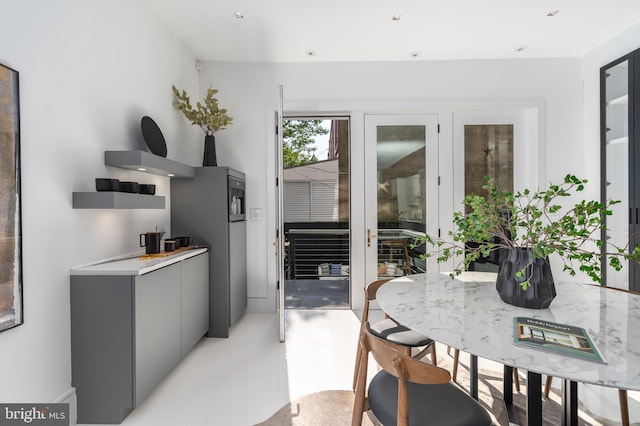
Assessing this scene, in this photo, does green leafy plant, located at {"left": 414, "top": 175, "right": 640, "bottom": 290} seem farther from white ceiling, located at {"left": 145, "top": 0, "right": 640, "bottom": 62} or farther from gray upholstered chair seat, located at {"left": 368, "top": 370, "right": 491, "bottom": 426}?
white ceiling, located at {"left": 145, "top": 0, "right": 640, "bottom": 62}

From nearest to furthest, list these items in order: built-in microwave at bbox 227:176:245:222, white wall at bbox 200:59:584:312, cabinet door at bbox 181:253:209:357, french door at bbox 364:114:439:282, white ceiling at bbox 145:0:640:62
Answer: cabinet door at bbox 181:253:209:357 < white ceiling at bbox 145:0:640:62 < built-in microwave at bbox 227:176:245:222 < white wall at bbox 200:59:584:312 < french door at bbox 364:114:439:282

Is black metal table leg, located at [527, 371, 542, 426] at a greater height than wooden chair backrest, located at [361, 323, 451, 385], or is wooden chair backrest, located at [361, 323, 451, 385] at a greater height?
wooden chair backrest, located at [361, 323, 451, 385]

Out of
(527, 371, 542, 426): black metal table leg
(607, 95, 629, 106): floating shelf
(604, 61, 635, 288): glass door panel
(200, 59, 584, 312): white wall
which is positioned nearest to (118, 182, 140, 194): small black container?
(200, 59, 584, 312): white wall

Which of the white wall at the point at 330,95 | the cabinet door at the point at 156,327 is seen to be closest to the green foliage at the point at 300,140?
the white wall at the point at 330,95

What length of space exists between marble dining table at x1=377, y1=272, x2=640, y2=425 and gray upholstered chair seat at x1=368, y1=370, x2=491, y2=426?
0.18 m

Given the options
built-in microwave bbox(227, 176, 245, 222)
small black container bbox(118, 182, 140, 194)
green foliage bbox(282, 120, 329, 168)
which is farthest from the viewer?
green foliage bbox(282, 120, 329, 168)

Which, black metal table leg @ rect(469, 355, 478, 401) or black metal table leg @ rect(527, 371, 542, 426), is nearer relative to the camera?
black metal table leg @ rect(527, 371, 542, 426)

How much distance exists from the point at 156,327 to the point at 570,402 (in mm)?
2116

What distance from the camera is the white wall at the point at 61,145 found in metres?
1.52

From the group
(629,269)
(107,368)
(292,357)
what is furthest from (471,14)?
(107,368)

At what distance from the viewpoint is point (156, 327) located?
6.44 ft

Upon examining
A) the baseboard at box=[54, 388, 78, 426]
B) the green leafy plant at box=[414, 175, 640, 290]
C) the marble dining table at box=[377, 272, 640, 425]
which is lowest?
the baseboard at box=[54, 388, 78, 426]

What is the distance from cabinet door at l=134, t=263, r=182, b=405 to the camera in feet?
5.86

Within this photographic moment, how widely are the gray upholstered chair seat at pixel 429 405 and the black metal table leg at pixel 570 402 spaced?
1.26 feet
